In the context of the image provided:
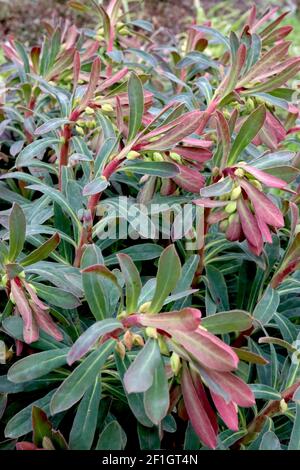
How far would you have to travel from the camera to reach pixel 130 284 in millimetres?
881

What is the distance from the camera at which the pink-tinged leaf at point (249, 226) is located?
1004 mm

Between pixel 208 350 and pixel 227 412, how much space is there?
0.40 ft

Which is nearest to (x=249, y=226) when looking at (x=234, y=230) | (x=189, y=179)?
(x=234, y=230)

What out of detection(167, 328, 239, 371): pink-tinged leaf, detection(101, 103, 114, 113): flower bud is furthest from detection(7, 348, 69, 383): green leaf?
detection(101, 103, 114, 113): flower bud

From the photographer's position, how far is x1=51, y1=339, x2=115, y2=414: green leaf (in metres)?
0.85

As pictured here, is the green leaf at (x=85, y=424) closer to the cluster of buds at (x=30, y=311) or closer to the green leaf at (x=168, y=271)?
the cluster of buds at (x=30, y=311)

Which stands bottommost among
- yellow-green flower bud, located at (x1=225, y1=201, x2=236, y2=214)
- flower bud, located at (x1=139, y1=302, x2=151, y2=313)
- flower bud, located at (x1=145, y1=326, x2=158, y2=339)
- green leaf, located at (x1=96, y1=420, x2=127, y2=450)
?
green leaf, located at (x1=96, y1=420, x2=127, y2=450)

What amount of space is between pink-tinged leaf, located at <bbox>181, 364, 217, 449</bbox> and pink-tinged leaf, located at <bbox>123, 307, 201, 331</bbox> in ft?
0.31

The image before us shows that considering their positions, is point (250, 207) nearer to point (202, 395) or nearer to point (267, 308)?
point (267, 308)

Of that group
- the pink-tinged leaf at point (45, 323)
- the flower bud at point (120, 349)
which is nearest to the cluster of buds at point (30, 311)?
the pink-tinged leaf at point (45, 323)

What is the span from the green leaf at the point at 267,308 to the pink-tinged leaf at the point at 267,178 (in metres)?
0.22

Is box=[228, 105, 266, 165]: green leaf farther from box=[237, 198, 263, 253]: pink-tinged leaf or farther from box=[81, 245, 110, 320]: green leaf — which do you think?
box=[81, 245, 110, 320]: green leaf
